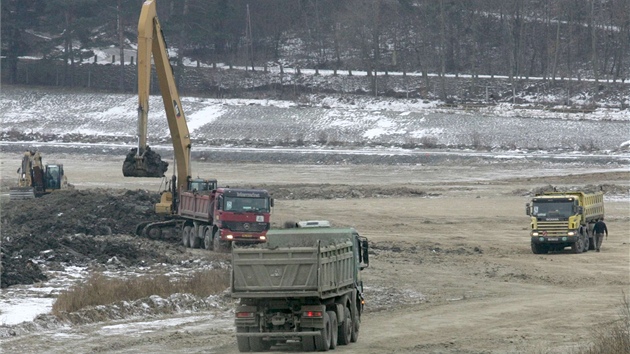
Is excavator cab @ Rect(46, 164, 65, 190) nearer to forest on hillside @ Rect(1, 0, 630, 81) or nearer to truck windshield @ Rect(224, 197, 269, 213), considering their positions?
truck windshield @ Rect(224, 197, 269, 213)

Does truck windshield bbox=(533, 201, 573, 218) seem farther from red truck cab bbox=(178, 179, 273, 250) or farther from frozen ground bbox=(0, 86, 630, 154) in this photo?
frozen ground bbox=(0, 86, 630, 154)

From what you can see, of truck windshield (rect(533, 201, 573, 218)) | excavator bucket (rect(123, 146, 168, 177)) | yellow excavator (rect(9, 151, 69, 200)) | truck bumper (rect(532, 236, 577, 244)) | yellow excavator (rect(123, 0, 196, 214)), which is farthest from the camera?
yellow excavator (rect(9, 151, 69, 200))

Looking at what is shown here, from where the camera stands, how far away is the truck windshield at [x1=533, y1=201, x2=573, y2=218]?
41688 millimetres

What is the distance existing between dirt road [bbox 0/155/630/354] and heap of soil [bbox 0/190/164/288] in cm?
367

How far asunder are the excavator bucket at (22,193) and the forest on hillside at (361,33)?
161ft

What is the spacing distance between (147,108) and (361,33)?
230 ft

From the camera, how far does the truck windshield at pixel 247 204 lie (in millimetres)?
39531

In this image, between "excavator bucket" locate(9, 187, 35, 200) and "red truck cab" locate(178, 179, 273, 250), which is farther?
"excavator bucket" locate(9, 187, 35, 200)

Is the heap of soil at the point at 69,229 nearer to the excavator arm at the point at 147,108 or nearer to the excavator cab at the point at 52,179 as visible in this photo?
the excavator arm at the point at 147,108

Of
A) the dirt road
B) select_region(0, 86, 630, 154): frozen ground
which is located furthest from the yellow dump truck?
select_region(0, 86, 630, 154): frozen ground

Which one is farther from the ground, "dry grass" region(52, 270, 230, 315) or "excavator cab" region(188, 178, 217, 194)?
"excavator cab" region(188, 178, 217, 194)

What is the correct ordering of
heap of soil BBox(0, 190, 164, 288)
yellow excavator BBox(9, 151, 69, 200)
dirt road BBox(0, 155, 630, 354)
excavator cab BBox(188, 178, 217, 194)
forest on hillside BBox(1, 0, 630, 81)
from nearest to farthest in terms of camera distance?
1. dirt road BBox(0, 155, 630, 354)
2. heap of soil BBox(0, 190, 164, 288)
3. excavator cab BBox(188, 178, 217, 194)
4. yellow excavator BBox(9, 151, 69, 200)
5. forest on hillside BBox(1, 0, 630, 81)

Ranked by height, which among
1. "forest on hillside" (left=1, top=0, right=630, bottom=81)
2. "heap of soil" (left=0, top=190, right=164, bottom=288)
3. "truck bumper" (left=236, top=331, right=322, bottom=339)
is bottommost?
"heap of soil" (left=0, top=190, right=164, bottom=288)

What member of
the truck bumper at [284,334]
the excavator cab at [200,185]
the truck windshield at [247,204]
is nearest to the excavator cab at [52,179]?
the excavator cab at [200,185]
